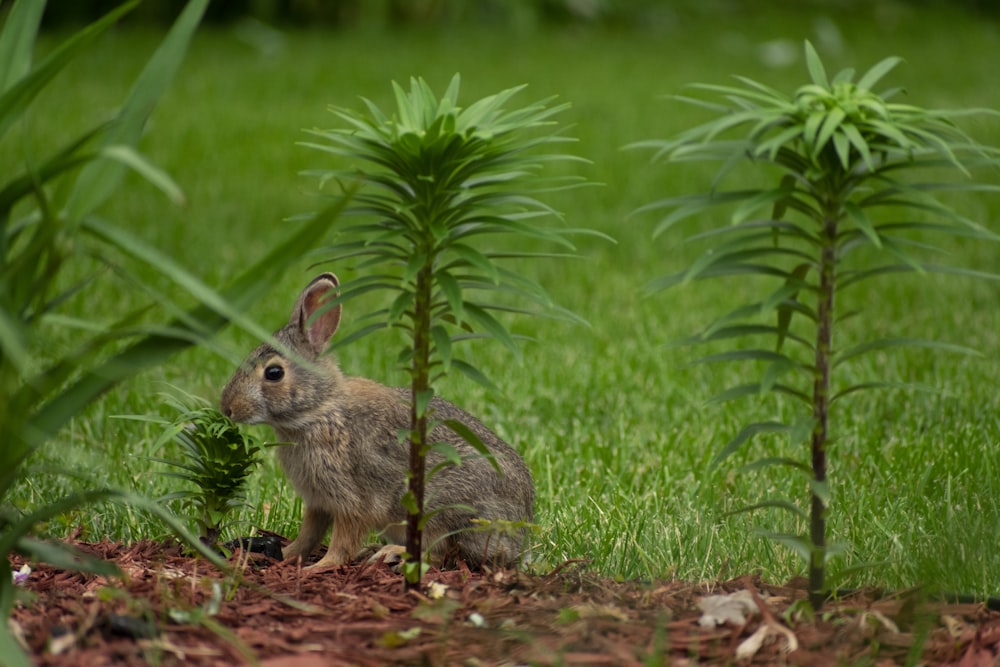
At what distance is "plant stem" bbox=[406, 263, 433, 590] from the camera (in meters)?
2.72

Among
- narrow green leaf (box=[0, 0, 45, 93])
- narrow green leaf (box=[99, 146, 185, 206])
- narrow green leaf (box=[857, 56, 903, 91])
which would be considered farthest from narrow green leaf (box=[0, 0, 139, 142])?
narrow green leaf (box=[857, 56, 903, 91])

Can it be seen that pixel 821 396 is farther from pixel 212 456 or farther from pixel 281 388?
pixel 281 388


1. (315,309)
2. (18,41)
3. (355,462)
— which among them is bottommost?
(355,462)

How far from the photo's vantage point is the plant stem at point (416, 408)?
8.94 ft

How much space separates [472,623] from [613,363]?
313cm

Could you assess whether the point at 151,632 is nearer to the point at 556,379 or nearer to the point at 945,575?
the point at 945,575

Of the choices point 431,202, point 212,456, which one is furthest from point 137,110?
point 212,456

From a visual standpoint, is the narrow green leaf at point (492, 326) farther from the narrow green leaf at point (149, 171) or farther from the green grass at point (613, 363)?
the narrow green leaf at point (149, 171)

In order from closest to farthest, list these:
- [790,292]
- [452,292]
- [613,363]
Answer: [790,292]
[452,292]
[613,363]

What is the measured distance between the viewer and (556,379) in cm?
539

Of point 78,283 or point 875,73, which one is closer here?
point 78,283

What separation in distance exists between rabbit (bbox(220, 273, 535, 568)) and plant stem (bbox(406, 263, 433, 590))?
0.50 metres

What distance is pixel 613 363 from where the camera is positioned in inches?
220

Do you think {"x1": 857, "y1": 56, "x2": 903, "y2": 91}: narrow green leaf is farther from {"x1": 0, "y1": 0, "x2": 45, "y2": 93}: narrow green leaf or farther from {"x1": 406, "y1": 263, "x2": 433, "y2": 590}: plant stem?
{"x1": 0, "y1": 0, "x2": 45, "y2": 93}: narrow green leaf
